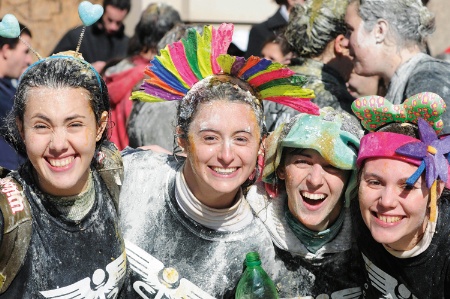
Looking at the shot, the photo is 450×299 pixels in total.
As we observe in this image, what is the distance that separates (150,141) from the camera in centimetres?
573

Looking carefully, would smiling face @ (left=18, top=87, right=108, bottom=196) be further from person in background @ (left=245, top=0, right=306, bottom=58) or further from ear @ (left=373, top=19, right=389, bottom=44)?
person in background @ (left=245, top=0, right=306, bottom=58)

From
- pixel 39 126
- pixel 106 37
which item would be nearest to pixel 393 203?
pixel 39 126

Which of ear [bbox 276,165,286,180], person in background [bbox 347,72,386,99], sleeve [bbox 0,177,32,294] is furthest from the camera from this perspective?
person in background [bbox 347,72,386,99]

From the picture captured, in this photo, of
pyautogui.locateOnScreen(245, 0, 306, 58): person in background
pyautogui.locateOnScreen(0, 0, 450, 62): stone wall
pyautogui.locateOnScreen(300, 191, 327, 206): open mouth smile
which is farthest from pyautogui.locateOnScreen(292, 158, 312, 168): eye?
pyautogui.locateOnScreen(0, 0, 450, 62): stone wall

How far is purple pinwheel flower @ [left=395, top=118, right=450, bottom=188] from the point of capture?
3.71 meters

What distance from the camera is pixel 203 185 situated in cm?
400

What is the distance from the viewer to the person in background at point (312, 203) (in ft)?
13.2

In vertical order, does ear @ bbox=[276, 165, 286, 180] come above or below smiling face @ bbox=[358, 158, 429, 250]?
below

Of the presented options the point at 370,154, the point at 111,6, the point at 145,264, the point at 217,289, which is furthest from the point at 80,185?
the point at 111,6

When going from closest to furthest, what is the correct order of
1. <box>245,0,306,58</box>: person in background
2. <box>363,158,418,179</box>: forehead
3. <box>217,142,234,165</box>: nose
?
<box>363,158,418,179</box>: forehead → <box>217,142,234,165</box>: nose → <box>245,0,306,58</box>: person in background

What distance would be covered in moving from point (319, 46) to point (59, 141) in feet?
7.38

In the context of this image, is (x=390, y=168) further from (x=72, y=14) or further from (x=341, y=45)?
(x=72, y=14)

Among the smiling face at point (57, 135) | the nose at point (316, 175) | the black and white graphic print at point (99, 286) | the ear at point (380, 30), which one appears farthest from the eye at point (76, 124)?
the ear at point (380, 30)

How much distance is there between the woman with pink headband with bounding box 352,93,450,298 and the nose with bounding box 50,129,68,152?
1.26m
